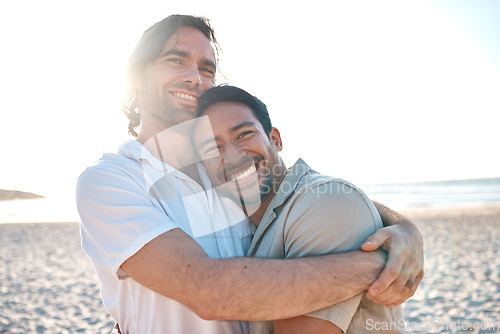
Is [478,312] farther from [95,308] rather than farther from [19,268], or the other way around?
[19,268]

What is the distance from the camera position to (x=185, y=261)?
67.3 inches

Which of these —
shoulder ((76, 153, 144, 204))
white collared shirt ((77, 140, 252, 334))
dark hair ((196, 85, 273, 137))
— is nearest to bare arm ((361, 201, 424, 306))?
white collared shirt ((77, 140, 252, 334))

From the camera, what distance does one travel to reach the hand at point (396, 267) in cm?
175

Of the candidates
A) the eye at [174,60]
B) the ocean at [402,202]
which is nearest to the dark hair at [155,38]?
the eye at [174,60]

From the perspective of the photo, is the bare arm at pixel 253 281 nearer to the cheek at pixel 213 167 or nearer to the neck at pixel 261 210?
the neck at pixel 261 210

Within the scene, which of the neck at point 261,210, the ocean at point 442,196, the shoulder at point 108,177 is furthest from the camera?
the ocean at point 442,196

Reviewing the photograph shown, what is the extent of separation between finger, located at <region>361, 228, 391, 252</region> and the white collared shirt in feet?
2.63

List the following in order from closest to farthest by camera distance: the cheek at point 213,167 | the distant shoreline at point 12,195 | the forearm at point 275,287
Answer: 1. the forearm at point 275,287
2. the cheek at point 213,167
3. the distant shoreline at point 12,195

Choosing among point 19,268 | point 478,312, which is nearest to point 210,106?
point 478,312

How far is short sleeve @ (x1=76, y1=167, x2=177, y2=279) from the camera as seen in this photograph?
179 centimetres

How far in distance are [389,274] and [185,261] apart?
0.93 metres

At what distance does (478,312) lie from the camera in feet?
18.1

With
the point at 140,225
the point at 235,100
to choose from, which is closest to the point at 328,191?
the point at 140,225

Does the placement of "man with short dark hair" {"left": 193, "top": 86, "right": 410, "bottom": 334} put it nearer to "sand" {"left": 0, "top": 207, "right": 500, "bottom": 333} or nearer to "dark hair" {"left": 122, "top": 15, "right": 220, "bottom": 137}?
"dark hair" {"left": 122, "top": 15, "right": 220, "bottom": 137}
